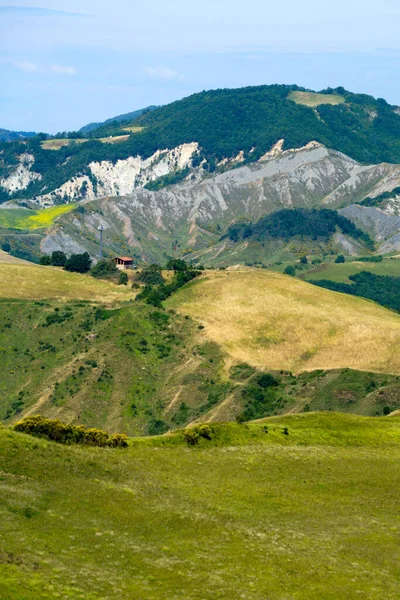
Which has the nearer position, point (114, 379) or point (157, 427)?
point (157, 427)

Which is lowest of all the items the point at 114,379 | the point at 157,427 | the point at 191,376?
the point at 157,427

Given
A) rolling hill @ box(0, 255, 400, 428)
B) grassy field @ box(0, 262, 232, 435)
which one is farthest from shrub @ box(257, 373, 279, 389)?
grassy field @ box(0, 262, 232, 435)

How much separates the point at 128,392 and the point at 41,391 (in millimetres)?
14374

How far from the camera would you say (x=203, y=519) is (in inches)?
2832

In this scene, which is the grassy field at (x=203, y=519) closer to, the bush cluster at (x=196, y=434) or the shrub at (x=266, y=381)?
the bush cluster at (x=196, y=434)

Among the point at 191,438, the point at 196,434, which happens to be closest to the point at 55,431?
the point at 191,438

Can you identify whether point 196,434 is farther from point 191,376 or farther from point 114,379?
point 191,376

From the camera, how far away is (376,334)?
191875mm

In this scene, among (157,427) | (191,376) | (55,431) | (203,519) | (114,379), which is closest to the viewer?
(203,519)

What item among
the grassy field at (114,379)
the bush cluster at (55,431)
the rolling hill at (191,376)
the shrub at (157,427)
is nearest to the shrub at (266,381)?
the rolling hill at (191,376)

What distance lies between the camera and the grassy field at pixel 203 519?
58688 mm

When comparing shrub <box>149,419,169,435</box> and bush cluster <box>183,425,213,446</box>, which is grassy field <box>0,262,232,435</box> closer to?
shrub <box>149,419,169,435</box>

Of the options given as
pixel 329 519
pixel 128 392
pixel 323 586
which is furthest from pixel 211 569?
pixel 128 392

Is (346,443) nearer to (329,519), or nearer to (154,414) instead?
(329,519)
